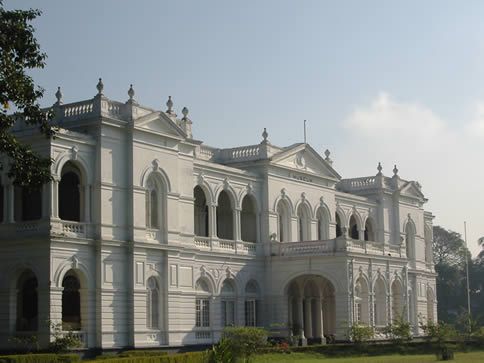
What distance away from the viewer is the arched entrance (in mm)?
54344

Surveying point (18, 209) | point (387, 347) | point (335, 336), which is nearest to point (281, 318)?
point (335, 336)

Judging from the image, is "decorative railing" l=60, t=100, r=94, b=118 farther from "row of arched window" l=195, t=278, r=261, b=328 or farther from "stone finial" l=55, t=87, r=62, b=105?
"row of arched window" l=195, t=278, r=261, b=328

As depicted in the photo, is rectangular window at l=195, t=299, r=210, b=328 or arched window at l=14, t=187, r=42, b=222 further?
rectangular window at l=195, t=299, r=210, b=328

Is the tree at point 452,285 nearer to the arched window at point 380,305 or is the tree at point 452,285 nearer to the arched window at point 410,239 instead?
the arched window at point 410,239

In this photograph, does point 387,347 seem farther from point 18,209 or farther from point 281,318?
point 18,209

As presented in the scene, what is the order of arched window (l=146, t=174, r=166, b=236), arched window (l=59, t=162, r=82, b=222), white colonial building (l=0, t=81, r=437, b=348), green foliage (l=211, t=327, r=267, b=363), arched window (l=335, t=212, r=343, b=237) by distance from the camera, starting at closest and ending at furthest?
1. green foliage (l=211, t=327, r=267, b=363)
2. white colonial building (l=0, t=81, r=437, b=348)
3. arched window (l=59, t=162, r=82, b=222)
4. arched window (l=146, t=174, r=166, b=236)
5. arched window (l=335, t=212, r=343, b=237)

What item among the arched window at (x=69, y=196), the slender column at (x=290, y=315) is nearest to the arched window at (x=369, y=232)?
the slender column at (x=290, y=315)

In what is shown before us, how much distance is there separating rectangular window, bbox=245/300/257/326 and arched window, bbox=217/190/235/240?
12.1 ft

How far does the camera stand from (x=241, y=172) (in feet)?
172

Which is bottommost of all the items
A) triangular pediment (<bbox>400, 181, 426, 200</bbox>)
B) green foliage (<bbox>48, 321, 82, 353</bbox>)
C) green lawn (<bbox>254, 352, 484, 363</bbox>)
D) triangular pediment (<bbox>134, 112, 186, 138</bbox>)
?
green lawn (<bbox>254, 352, 484, 363</bbox>)

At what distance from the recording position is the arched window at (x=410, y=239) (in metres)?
68.9

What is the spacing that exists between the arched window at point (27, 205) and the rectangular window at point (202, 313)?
9807mm

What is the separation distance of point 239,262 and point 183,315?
269 inches

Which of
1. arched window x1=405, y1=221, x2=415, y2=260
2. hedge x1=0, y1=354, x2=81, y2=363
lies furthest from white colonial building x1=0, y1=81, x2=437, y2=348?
arched window x1=405, y1=221, x2=415, y2=260
